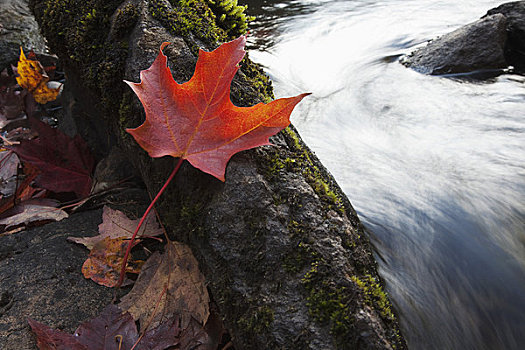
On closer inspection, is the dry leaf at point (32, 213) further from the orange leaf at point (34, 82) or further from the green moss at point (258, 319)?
the orange leaf at point (34, 82)

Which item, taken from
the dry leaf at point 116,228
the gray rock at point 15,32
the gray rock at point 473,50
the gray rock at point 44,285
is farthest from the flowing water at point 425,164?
the gray rock at point 15,32

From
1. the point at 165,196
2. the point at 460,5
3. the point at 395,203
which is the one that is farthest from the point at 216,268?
the point at 460,5

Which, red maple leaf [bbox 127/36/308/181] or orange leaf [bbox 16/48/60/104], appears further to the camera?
orange leaf [bbox 16/48/60/104]

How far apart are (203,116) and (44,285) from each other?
984 millimetres

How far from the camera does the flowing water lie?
174 centimetres

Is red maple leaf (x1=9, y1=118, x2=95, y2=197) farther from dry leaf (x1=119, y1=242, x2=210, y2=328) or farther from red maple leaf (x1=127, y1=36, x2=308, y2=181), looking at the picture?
red maple leaf (x1=127, y1=36, x2=308, y2=181)

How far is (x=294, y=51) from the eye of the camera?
17.1 ft

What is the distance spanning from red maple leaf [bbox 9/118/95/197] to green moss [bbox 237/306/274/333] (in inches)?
54.4

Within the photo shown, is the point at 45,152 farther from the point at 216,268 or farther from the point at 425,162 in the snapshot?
the point at 425,162

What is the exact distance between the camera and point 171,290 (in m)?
1.41

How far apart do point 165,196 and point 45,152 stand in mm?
897

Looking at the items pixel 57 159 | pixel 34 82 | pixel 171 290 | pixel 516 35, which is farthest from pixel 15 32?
pixel 516 35

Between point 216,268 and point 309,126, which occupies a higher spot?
point 216,268

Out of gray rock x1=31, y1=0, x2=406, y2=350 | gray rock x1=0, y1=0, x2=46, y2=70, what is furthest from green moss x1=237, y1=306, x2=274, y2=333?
gray rock x1=0, y1=0, x2=46, y2=70
